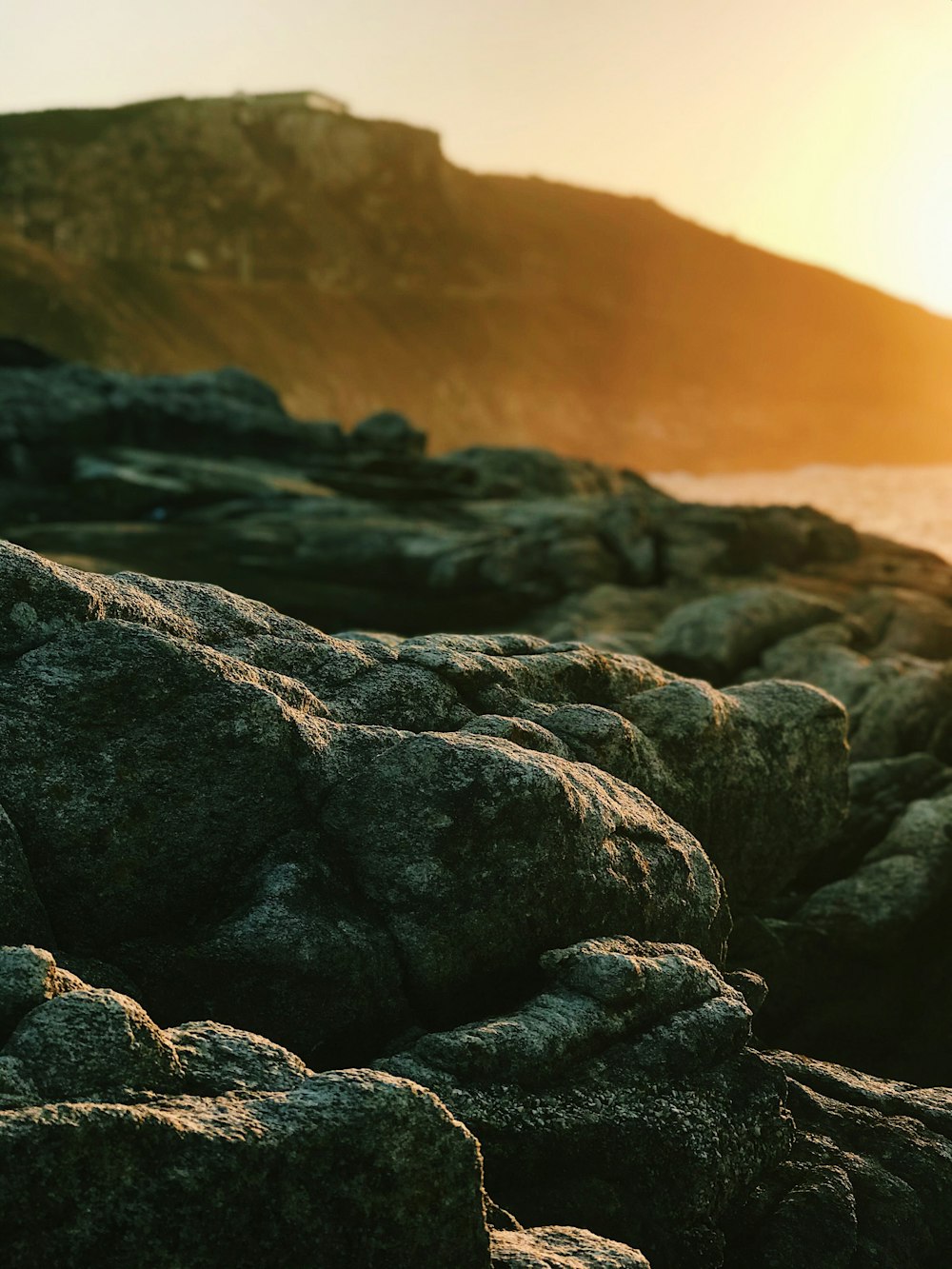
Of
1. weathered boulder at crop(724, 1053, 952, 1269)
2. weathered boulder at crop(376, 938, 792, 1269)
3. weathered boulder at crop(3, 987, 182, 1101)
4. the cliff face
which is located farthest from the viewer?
the cliff face

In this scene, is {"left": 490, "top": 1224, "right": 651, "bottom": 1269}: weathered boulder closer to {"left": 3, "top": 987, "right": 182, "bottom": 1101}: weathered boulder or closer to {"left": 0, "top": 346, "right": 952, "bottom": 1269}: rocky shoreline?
{"left": 0, "top": 346, "right": 952, "bottom": 1269}: rocky shoreline

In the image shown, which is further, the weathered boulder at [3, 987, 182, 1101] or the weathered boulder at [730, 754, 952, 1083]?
the weathered boulder at [730, 754, 952, 1083]

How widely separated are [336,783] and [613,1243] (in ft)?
11.4

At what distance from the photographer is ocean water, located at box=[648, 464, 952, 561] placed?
84.9 metres

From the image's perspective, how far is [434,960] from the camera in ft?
26.9

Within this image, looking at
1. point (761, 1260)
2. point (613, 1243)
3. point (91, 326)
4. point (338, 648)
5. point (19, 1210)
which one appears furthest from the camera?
point (91, 326)

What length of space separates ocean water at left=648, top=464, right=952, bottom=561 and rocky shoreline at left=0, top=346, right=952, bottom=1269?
38.5 m

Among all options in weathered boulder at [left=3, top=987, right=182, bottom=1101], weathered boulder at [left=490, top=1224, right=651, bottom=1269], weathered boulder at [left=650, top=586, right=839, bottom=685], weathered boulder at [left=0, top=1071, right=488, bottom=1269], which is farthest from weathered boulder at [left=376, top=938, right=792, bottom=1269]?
weathered boulder at [left=650, top=586, right=839, bottom=685]

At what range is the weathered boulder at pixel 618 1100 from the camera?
725cm

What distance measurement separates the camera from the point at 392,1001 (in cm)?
812

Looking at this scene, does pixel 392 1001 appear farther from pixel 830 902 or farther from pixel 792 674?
pixel 792 674

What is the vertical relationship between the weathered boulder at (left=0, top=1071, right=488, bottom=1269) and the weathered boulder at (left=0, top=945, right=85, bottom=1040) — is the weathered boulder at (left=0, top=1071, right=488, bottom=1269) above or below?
below

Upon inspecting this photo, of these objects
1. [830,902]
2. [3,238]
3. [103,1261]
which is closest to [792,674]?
[830,902]

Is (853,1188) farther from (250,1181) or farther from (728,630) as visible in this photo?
(728,630)
